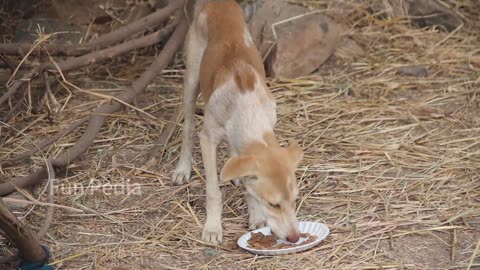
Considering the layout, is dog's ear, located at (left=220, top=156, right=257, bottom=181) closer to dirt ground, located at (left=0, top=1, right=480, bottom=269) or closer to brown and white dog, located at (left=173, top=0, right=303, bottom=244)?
brown and white dog, located at (left=173, top=0, right=303, bottom=244)

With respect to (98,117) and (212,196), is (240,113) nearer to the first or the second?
(212,196)

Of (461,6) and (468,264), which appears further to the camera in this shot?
(461,6)

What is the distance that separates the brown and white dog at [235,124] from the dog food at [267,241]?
6.7 inches

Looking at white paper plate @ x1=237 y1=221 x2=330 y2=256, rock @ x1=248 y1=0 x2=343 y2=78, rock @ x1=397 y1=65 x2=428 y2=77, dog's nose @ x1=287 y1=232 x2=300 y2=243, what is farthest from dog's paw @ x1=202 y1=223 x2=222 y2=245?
rock @ x1=397 y1=65 x2=428 y2=77

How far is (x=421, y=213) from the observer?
21.5 feet

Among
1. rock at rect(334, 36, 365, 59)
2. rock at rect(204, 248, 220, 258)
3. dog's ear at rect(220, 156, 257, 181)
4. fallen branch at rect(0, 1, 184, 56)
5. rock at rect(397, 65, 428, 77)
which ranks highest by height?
fallen branch at rect(0, 1, 184, 56)

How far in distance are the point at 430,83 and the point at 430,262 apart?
11.7 feet

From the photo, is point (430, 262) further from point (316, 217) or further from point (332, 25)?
point (332, 25)

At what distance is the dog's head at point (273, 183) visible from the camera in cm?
571

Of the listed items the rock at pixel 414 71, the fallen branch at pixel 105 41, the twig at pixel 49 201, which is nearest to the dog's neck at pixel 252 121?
the twig at pixel 49 201

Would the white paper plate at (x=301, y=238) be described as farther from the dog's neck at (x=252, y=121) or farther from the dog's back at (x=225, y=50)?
the dog's back at (x=225, y=50)

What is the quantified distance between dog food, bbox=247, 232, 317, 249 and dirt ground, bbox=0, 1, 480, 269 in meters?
0.08

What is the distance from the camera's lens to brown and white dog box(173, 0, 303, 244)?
576cm

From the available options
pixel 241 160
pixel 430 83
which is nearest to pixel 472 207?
pixel 241 160
